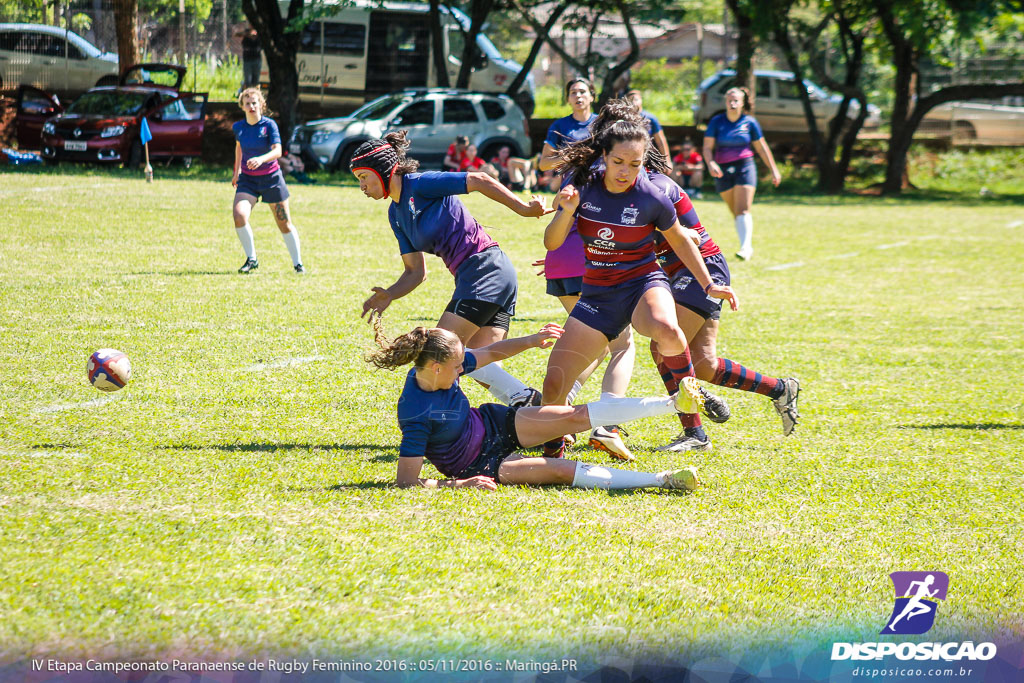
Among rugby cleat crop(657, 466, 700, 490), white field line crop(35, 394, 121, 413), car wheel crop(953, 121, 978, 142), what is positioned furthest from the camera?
car wheel crop(953, 121, 978, 142)

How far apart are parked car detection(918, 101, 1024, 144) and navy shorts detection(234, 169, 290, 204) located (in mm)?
27186

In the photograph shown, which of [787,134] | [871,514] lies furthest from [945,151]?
[871,514]

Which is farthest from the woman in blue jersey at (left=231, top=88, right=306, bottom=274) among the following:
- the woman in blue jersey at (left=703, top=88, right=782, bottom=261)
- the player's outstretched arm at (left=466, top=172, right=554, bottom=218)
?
the player's outstretched arm at (left=466, top=172, right=554, bottom=218)

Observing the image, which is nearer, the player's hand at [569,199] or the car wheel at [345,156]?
the player's hand at [569,199]

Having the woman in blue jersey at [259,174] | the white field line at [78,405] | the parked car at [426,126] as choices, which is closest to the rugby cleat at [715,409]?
the white field line at [78,405]

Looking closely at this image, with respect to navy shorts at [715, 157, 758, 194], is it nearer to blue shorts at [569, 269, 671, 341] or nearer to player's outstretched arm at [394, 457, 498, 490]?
blue shorts at [569, 269, 671, 341]

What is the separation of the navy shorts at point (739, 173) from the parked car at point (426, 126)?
11.8m

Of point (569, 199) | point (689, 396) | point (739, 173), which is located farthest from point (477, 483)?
point (739, 173)

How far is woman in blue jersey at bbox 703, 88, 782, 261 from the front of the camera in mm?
14117

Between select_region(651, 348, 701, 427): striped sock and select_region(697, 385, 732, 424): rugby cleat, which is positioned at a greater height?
select_region(651, 348, 701, 427): striped sock

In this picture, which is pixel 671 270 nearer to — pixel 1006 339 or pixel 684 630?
pixel 684 630

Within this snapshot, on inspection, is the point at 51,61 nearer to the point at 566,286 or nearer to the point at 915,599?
the point at 566,286

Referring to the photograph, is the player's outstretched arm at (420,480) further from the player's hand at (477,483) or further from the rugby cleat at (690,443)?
the rugby cleat at (690,443)

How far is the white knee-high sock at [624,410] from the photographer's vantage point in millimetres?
5340
